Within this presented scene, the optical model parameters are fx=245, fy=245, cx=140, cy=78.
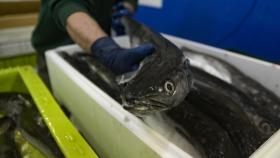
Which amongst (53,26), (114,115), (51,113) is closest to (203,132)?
(114,115)

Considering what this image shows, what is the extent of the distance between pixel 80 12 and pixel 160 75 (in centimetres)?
44

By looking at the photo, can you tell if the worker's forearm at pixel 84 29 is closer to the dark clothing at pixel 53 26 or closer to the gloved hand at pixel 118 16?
the dark clothing at pixel 53 26

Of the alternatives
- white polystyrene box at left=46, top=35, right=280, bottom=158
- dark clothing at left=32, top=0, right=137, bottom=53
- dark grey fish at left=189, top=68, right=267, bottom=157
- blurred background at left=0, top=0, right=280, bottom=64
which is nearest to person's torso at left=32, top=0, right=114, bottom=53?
dark clothing at left=32, top=0, right=137, bottom=53

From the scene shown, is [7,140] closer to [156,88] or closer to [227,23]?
[156,88]

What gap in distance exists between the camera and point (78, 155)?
18.0 inches

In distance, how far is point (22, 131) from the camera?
58 centimetres

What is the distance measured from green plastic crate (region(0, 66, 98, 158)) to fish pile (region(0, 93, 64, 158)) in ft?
0.12

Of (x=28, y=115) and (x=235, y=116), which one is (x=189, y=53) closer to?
(x=235, y=116)

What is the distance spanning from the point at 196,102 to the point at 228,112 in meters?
0.07

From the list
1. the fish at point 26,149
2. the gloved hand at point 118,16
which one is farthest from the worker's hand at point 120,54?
the gloved hand at point 118,16

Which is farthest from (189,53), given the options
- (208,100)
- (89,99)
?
(89,99)

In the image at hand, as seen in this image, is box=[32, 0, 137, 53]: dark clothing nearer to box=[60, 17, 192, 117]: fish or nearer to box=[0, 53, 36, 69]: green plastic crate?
box=[0, 53, 36, 69]: green plastic crate

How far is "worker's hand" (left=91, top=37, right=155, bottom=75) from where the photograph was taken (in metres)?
0.53

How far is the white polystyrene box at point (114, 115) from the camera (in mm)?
390
